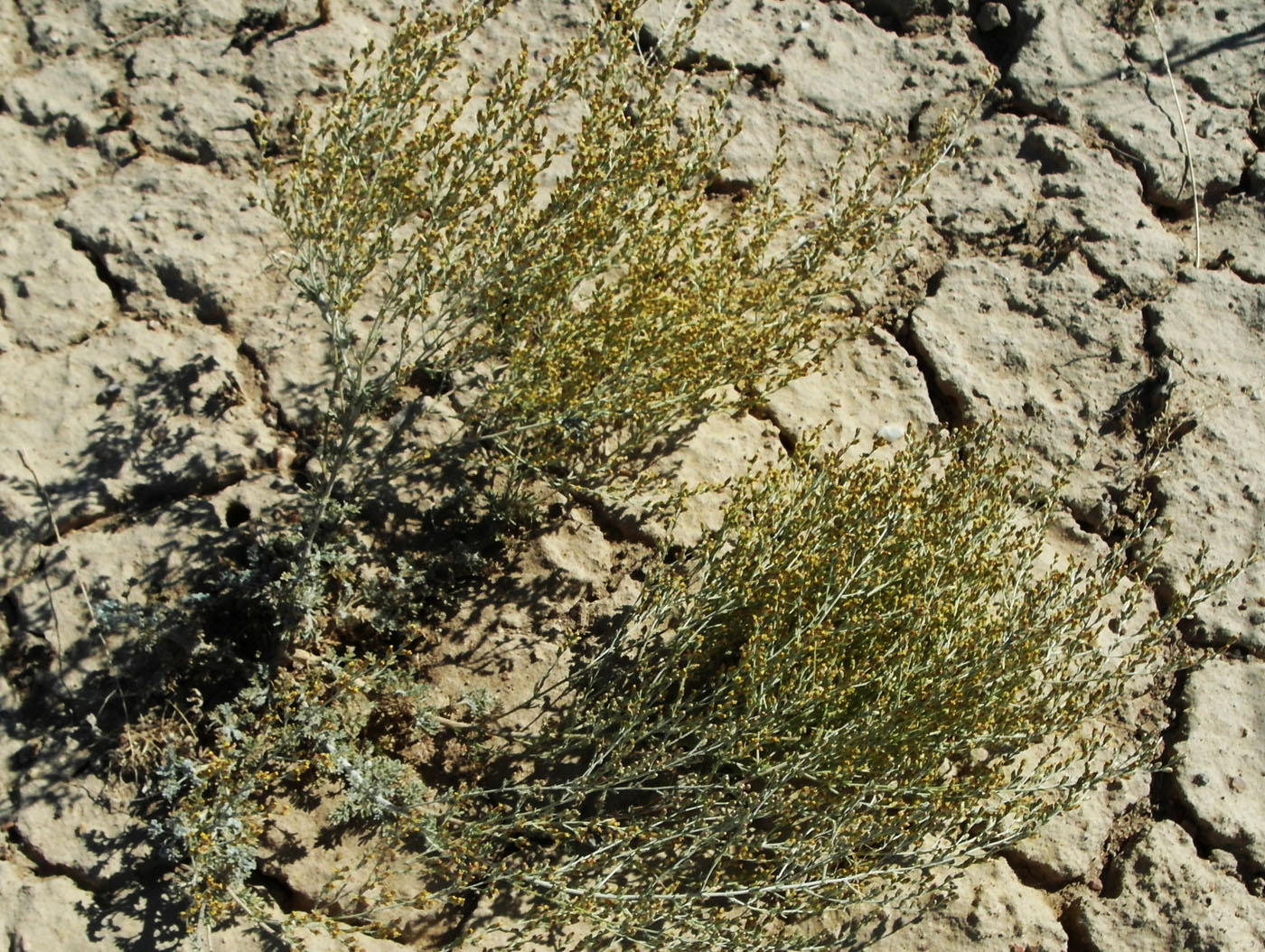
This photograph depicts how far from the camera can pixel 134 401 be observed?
152 inches

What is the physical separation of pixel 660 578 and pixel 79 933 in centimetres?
169

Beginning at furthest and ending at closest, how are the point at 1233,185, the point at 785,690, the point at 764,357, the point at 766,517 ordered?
the point at 1233,185, the point at 764,357, the point at 766,517, the point at 785,690

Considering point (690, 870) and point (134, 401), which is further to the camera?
point (134, 401)

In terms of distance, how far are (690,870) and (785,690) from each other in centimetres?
65

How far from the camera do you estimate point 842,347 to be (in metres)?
4.30

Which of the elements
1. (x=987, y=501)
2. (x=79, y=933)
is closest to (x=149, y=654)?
(x=79, y=933)

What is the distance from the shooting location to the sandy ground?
353 centimetres

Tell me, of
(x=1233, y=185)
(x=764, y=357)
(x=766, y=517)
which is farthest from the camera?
(x=1233, y=185)

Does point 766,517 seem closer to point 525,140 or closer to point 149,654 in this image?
point 525,140

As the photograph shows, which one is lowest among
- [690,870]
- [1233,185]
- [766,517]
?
[690,870]

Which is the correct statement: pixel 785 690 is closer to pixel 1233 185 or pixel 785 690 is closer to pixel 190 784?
pixel 190 784

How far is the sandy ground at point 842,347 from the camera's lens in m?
3.53

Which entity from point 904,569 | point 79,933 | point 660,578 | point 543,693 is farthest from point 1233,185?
point 79,933

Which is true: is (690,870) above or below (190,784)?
above
